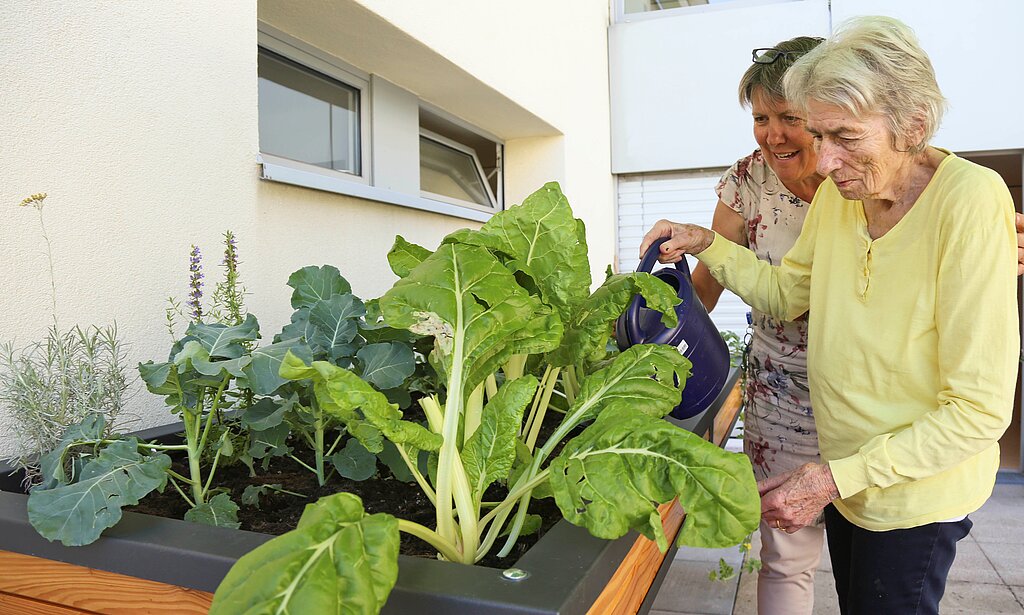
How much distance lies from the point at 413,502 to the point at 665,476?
1.69 ft

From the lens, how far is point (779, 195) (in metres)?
2.02

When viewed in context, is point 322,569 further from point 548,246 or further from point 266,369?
point 548,246

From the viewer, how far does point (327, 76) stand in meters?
2.87

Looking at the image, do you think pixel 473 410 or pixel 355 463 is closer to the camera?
pixel 473 410

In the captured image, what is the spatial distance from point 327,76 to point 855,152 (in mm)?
2207

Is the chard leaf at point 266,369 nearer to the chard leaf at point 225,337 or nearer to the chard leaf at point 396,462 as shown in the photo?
the chard leaf at point 225,337

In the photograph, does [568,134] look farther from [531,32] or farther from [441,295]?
[441,295]

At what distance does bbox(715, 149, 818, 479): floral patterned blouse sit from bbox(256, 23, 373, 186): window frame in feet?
4.32

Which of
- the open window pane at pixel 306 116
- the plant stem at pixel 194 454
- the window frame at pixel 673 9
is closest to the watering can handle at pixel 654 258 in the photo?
the plant stem at pixel 194 454

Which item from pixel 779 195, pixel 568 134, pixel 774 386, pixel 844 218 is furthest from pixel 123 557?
pixel 568 134

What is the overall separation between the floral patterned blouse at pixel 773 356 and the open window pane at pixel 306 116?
5.02ft

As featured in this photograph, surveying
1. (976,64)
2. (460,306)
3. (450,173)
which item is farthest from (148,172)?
(976,64)

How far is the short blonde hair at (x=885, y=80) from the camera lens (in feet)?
3.77

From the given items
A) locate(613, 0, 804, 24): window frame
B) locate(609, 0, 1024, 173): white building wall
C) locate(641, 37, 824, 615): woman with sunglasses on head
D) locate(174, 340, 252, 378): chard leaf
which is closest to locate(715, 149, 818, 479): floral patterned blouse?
locate(641, 37, 824, 615): woman with sunglasses on head
